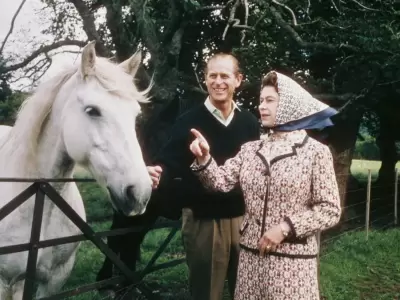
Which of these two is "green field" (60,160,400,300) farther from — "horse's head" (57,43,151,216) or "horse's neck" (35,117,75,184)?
"horse's head" (57,43,151,216)

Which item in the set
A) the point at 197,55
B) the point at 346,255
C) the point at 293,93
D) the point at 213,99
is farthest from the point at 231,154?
the point at 197,55

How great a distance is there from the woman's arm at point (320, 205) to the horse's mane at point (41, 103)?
4.08ft

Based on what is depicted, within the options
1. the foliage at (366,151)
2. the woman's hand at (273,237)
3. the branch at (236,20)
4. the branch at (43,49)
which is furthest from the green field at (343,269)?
the foliage at (366,151)

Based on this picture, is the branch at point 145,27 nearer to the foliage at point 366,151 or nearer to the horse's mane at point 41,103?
the horse's mane at point 41,103

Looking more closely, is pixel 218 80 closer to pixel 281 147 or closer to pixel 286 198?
pixel 281 147

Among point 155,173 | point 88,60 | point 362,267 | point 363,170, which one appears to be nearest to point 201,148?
point 155,173

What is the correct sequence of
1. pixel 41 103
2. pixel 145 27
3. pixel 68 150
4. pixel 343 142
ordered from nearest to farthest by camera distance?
pixel 68 150
pixel 41 103
pixel 145 27
pixel 343 142

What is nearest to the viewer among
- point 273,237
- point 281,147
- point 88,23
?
point 273,237

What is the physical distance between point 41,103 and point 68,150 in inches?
15.9

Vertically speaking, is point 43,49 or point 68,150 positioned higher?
point 43,49

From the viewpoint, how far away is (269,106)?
229cm

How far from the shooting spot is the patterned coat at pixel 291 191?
218 cm

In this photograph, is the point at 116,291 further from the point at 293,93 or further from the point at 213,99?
the point at 293,93

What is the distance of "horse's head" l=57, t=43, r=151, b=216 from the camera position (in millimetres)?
2574
